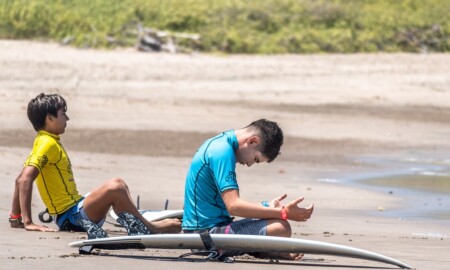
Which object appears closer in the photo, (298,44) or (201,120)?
(201,120)

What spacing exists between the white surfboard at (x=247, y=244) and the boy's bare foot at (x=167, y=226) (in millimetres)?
876

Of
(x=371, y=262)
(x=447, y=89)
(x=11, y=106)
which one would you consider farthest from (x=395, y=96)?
(x=371, y=262)

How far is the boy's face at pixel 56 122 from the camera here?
8.63 m

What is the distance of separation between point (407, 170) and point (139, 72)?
903 cm

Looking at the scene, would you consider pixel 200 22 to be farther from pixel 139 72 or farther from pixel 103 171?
pixel 103 171

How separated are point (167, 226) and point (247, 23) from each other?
21.6 m

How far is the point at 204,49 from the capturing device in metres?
27.5

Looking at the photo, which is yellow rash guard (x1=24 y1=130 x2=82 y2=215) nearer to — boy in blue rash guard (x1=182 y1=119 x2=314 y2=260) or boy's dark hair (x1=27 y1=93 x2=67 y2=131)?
boy's dark hair (x1=27 y1=93 x2=67 y2=131)

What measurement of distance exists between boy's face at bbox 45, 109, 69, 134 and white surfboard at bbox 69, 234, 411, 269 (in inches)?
52.4

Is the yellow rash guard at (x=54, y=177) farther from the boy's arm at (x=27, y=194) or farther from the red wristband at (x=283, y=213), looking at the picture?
the red wristband at (x=283, y=213)

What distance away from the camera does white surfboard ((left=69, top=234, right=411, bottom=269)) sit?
7.38m

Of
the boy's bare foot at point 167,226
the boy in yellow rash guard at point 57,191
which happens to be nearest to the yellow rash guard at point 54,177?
the boy in yellow rash guard at point 57,191

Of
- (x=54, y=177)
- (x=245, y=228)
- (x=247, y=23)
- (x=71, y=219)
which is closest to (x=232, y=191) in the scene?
(x=245, y=228)

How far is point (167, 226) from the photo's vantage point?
852 centimetres
